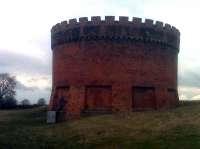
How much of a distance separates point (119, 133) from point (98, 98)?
7.28 metres

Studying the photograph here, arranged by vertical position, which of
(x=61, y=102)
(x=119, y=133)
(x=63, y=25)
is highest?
(x=63, y=25)

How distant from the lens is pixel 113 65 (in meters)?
26.5

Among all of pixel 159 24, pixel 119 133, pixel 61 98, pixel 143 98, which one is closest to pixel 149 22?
pixel 159 24

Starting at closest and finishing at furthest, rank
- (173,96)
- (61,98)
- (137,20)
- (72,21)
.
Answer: (137,20) < (72,21) < (61,98) < (173,96)

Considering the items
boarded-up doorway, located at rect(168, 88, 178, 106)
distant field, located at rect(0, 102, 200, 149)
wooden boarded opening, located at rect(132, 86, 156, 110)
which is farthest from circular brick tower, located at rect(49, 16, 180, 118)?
distant field, located at rect(0, 102, 200, 149)

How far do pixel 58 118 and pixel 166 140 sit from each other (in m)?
12.1

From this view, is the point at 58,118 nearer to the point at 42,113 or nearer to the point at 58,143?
the point at 42,113

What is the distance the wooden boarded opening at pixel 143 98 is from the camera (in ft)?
87.4

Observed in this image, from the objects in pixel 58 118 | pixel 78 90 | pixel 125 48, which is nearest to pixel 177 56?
pixel 125 48

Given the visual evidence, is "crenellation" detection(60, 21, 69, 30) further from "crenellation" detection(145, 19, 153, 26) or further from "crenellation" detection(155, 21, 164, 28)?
"crenellation" detection(155, 21, 164, 28)

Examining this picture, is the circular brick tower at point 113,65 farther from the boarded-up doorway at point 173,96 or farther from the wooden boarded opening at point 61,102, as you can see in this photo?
the boarded-up doorway at point 173,96

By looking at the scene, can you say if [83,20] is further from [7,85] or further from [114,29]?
[7,85]

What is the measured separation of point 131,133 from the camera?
19062mm

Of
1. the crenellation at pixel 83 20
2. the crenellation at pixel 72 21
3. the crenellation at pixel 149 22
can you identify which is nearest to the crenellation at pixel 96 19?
the crenellation at pixel 83 20
